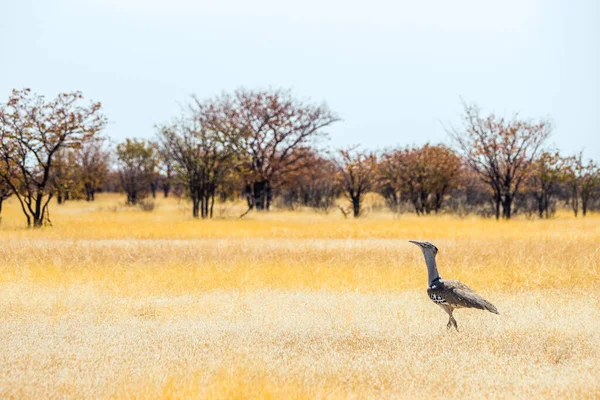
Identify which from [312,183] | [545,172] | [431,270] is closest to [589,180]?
[545,172]

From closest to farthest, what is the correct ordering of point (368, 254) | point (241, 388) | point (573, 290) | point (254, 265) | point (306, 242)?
point (241, 388) < point (573, 290) < point (254, 265) < point (368, 254) < point (306, 242)

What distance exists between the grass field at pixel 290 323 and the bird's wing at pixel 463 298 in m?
0.43

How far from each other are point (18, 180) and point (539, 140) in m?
24.4

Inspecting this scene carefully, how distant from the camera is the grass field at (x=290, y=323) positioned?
6.27 m

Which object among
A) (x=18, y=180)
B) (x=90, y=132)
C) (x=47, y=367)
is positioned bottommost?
(x=47, y=367)

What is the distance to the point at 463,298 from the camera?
25.1 feet

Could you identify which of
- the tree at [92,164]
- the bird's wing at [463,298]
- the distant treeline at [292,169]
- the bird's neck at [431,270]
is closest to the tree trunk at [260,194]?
the distant treeline at [292,169]

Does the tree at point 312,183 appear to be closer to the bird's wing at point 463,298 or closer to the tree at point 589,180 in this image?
the tree at point 589,180

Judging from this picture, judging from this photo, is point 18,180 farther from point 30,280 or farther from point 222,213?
point 30,280

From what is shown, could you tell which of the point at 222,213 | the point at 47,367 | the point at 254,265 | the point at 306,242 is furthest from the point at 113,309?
the point at 222,213

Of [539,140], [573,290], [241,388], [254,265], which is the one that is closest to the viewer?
[241,388]

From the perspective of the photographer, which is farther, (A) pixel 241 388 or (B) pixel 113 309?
(B) pixel 113 309

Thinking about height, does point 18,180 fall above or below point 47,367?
above

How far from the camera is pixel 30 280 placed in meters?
12.5
